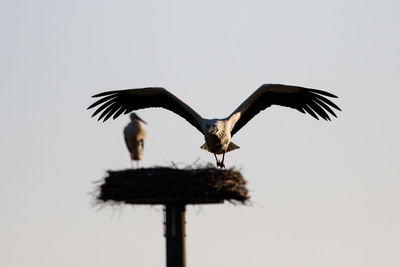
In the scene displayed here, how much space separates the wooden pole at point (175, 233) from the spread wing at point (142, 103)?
3478 millimetres

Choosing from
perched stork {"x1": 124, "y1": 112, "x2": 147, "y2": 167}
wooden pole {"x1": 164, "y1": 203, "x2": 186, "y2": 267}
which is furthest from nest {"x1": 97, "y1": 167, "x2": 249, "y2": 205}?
perched stork {"x1": 124, "y1": 112, "x2": 147, "y2": 167}

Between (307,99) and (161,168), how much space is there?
4.99 m

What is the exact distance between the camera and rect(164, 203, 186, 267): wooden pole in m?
14.9

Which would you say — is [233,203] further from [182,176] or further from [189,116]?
[189,116]

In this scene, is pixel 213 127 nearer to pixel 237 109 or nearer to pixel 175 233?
pixel 237 109

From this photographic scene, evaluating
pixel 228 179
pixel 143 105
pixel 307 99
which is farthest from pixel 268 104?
pixel 228 179

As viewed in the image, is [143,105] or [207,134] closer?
[207,134]

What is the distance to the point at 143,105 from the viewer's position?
1873cm

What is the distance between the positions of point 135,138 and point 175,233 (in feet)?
9.58

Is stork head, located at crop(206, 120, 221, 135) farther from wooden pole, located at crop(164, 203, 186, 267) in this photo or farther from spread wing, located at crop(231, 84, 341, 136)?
wooden pole, located at crop(164, 203, 186, 267)

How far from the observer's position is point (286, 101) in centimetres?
1895

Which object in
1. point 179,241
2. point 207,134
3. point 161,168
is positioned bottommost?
point 179,241

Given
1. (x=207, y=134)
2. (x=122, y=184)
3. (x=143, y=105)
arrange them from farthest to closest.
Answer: (x=143, y=105), (x=207, y=134), (x=122, y=184)

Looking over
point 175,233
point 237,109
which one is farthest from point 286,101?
point 175,233
